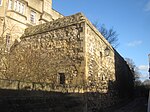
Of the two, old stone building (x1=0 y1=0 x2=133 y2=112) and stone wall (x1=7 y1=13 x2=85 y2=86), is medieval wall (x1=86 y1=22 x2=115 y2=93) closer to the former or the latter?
old stone building (x1=0 y1=0 x2=133 y2=112)

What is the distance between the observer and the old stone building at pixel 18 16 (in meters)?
17.5

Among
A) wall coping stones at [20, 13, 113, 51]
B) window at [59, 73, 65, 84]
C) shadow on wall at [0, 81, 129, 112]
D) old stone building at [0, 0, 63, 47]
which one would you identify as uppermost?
old stone building at [0, 0, 63, 47]

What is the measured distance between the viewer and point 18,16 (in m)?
18.6

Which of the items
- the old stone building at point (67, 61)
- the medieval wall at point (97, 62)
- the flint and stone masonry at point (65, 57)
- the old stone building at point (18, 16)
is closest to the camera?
the old stone building at point (67, 61)

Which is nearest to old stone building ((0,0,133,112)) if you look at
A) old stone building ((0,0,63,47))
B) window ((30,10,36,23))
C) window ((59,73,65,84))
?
window ((59,73,65,84))

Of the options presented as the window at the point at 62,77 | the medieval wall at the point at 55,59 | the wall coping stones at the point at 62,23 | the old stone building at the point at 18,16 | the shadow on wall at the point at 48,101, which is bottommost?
the shadow on wall at the point at 48,101

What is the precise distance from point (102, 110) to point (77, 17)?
6.77 m

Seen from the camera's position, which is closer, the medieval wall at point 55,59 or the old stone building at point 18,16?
the medieval wall at point 55,59

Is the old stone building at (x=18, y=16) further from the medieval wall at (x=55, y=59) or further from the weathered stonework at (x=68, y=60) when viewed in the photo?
the medieval wall at (x=55, y=59)

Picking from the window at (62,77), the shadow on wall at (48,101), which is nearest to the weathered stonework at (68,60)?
the window at (62,77)

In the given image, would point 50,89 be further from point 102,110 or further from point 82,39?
point 102,110

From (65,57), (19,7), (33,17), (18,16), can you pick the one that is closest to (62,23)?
(65,57)

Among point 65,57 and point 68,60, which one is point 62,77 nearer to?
point 68,60

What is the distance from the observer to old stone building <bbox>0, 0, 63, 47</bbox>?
57.4 ft
